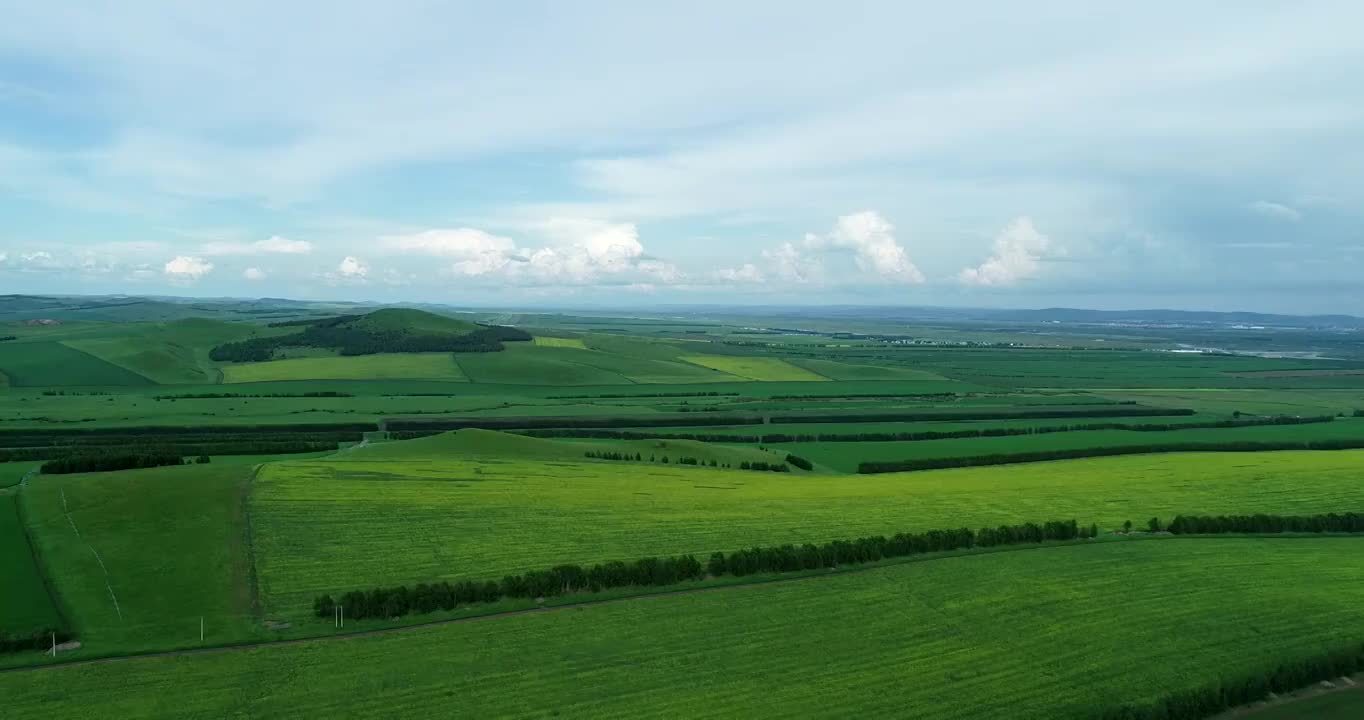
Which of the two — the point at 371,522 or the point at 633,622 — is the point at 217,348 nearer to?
the point at 371,522

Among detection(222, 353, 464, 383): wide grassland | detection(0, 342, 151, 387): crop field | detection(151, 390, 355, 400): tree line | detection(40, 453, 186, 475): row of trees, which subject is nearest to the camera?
detection(40, 453, 186, 475): row of trees

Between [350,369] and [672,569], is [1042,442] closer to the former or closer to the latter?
[672,569]

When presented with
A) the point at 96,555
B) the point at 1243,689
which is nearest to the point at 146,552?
the point at 96,555

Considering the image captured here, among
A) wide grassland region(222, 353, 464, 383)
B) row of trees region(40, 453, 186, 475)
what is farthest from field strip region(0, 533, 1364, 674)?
wide grassland region(222, 353, 464, 383)

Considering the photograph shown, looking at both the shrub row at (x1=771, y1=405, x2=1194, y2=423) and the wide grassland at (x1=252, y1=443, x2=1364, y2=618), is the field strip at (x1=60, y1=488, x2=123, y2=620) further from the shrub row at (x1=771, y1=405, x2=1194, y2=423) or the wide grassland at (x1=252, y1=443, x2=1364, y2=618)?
the shrub row at (x1=771, y1=405, x2=1194, y2=423)

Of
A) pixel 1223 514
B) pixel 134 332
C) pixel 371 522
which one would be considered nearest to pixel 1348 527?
pixel 1223 514

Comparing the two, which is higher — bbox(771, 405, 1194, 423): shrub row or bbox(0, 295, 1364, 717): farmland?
bbox(771, 405, 1194, 423): shrub row

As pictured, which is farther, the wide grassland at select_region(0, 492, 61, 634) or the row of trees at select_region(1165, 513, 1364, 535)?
the row of trees at select_region(1165, 513, 1364, 535)

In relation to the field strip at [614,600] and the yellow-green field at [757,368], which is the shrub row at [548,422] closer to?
the yellow-green field at [757,368]
